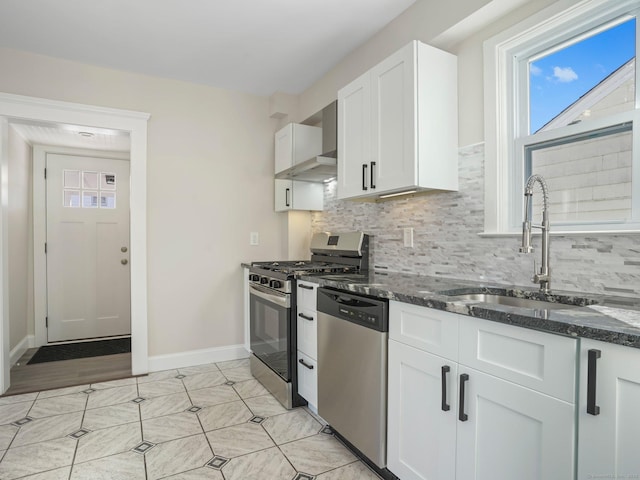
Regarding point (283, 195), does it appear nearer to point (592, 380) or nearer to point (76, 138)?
point (76, 138)

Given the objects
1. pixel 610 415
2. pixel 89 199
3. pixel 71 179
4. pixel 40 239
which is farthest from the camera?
pixel 89 199

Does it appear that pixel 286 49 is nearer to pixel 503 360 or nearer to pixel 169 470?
pixel 503 360

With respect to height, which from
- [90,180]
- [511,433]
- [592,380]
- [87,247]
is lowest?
[511,433]

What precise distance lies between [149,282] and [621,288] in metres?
3.13

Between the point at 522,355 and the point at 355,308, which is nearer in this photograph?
the point at 522,355

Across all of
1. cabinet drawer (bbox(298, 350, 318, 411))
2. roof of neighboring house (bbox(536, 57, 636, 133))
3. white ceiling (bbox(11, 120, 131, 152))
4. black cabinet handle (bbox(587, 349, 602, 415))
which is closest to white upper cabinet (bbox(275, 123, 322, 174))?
white ceiling (bbox(11, 120, 131, 152))

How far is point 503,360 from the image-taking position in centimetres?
116

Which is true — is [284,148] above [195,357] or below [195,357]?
above

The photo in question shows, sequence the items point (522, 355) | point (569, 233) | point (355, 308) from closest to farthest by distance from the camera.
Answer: point (522, 355) < point (569, 233) < point (355, 308)

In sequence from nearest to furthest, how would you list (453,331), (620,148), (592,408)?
1. (592,408)
2. (453,331)
3. (620,148)

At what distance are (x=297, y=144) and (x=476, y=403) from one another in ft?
8.50

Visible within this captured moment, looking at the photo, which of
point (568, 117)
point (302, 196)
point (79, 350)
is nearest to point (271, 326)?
point (302, 196)

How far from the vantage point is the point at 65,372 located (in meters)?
3.13

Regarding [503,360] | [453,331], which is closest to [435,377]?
[453,331]
